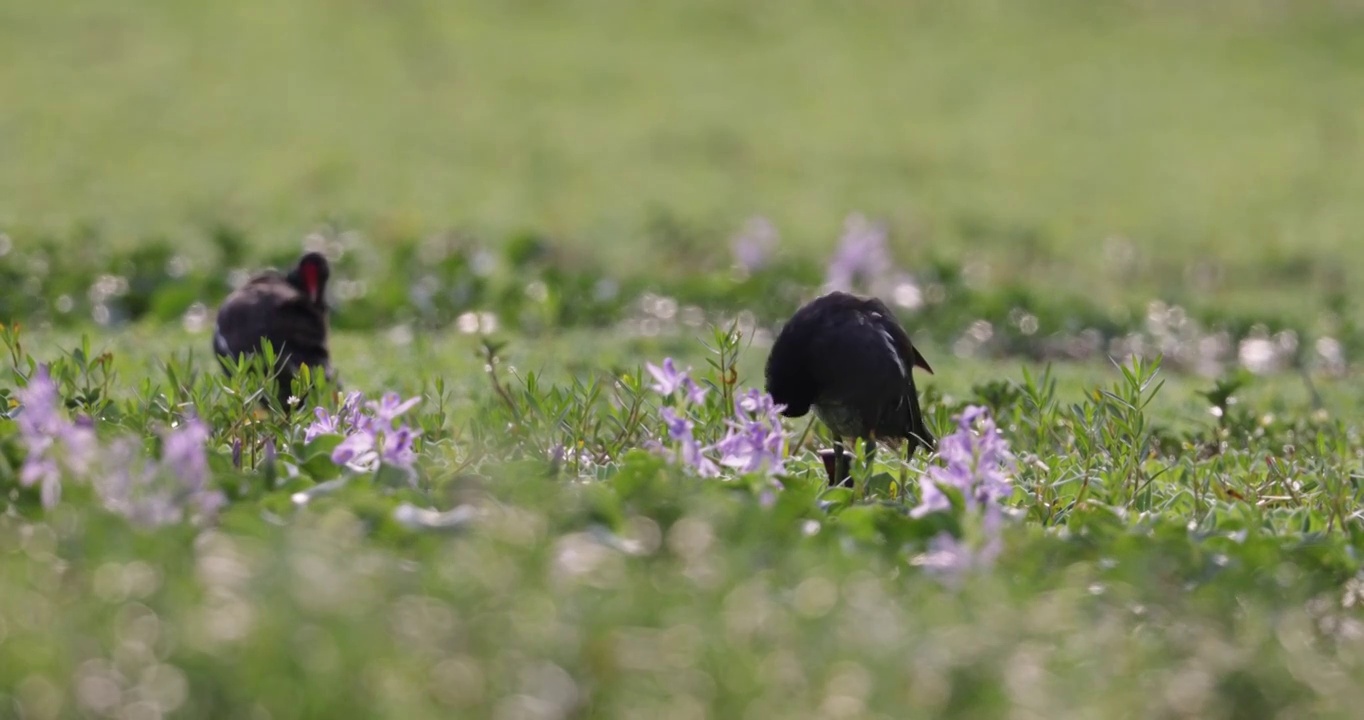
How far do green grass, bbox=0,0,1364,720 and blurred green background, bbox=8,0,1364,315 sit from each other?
0.29 feet

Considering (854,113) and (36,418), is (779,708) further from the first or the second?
(854,113)

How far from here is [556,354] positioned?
9453 mm

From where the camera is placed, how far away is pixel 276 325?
6.66 metres

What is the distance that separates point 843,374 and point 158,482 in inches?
84.3

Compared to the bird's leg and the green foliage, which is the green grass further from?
the bird's leg

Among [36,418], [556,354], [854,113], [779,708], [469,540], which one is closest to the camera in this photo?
[779,708]

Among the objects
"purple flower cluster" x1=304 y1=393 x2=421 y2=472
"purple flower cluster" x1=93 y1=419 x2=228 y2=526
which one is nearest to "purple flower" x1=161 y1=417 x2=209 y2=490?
"purple flower cluster" x1=93 y1=419 x2=228 y2=526

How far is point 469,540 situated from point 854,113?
18.4 m

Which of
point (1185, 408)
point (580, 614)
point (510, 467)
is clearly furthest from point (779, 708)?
point (1185, 408)

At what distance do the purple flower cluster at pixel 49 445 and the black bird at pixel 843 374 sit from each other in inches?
80.0

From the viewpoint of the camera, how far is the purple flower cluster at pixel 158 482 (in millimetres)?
3516

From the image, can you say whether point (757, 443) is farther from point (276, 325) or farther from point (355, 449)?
point (276, 325)

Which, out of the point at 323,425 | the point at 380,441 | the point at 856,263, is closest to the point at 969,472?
the point at 380,441

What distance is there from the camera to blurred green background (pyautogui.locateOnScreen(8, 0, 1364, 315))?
1542 centimetres
